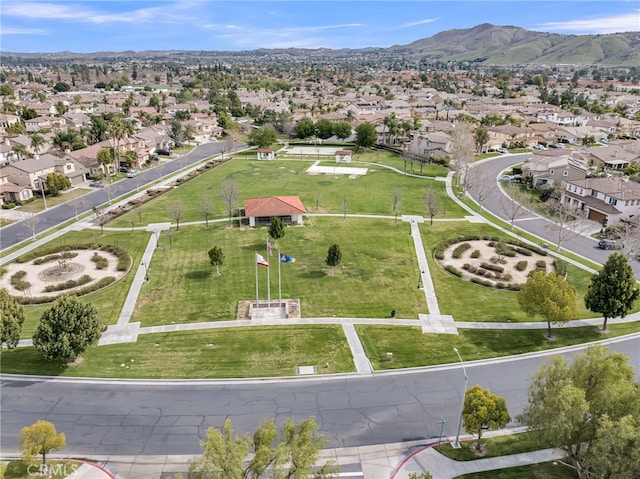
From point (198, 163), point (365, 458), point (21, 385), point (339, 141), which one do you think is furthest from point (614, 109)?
point (21, 385)

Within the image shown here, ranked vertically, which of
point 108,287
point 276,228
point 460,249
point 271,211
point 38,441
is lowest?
point 108,287

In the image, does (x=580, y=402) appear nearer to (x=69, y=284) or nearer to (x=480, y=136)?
(x=69, y=284)

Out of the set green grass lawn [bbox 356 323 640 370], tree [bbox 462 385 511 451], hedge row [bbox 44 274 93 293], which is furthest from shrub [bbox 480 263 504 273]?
hedge row [bbox 44 274 93 293]

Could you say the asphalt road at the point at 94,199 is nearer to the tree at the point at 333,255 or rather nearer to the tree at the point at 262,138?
the tree at the point at 262,138

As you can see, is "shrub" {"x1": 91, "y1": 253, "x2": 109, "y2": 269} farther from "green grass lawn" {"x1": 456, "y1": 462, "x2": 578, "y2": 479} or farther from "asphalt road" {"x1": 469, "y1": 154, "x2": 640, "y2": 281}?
"asphalt road" {"x1": 469, "y1": 154, "x2": 640, "y2": 281}

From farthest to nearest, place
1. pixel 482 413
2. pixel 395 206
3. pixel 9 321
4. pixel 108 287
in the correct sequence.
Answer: pixel 395 206
pixel 108 287
pixel 9 321
pixel 482 413

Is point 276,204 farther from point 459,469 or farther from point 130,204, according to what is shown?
point 459,469

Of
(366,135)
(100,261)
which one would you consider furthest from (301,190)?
(100,261)
